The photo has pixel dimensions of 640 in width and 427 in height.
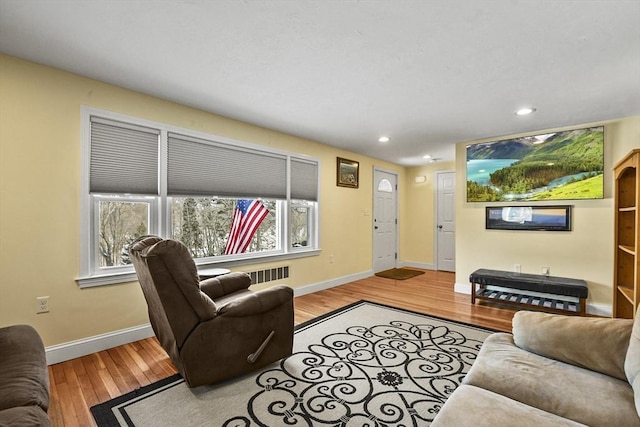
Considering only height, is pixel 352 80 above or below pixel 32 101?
above

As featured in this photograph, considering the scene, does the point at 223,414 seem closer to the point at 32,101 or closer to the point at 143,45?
the point at 143,45

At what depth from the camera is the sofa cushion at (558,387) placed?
1.15 m

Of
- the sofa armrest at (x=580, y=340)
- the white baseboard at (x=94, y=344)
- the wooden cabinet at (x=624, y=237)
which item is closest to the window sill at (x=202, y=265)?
the white baseboard at (x=94, y=344)

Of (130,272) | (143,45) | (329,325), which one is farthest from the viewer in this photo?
(329,325)

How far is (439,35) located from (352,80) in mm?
813

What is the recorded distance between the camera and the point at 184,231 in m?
3.30

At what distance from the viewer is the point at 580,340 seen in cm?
150

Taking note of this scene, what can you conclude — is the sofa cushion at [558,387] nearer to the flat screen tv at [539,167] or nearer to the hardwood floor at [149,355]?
the hardwood floor at [149,355]

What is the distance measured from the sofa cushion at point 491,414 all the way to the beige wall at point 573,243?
3521 millimetres

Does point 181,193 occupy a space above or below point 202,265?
above

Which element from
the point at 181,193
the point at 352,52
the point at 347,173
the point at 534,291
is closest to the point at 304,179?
the point at 347,173

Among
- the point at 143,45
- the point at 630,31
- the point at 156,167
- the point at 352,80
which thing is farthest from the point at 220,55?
the point at 630,31

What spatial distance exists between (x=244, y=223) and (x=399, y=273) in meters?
3.47

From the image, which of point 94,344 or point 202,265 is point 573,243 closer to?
point 202,265
